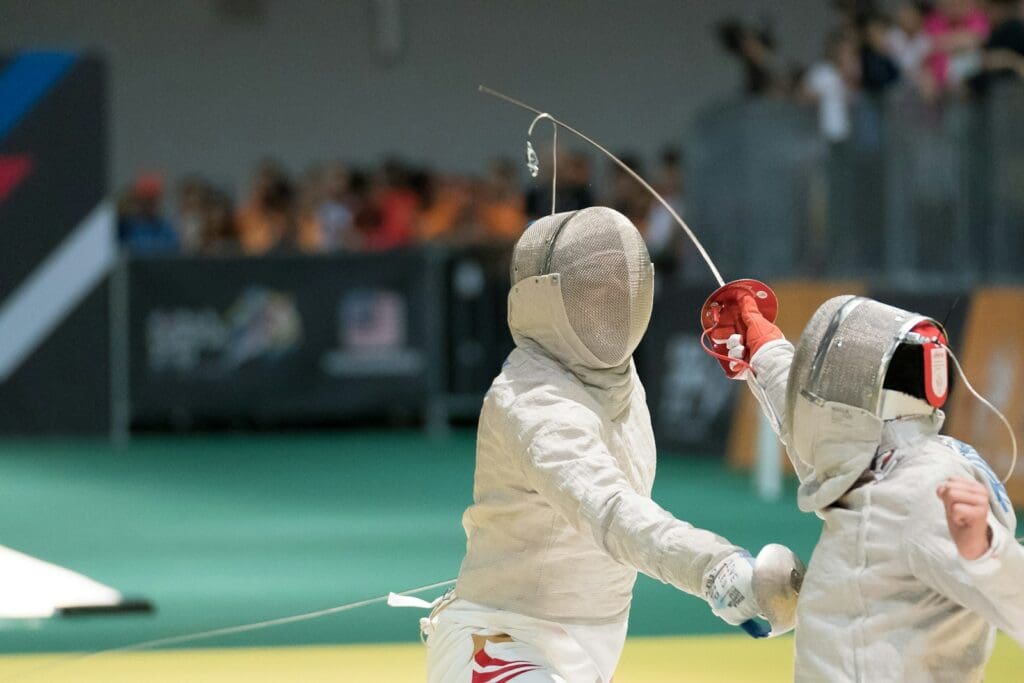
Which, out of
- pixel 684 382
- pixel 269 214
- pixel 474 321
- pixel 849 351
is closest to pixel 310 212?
pixel 269 214

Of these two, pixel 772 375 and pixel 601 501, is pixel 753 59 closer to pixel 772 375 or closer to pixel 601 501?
pixel 772 375

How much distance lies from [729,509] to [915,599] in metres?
6.76

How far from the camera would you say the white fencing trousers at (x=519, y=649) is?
372cm

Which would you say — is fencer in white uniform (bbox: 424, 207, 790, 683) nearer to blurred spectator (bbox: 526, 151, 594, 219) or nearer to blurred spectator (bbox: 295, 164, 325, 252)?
blurred spectator (bbox: 526, 151, 594, 219)

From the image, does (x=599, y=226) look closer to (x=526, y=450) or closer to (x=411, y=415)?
(x=526, y=450)

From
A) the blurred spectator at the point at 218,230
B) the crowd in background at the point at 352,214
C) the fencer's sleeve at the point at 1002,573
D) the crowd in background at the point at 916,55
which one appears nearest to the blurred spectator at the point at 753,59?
the crowd in background at the point at 916,55

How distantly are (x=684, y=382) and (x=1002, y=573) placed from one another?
9.61 metres

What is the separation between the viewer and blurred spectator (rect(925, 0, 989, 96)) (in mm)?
10461

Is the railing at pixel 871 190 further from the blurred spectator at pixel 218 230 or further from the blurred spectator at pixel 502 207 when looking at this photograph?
the blurred spectator at pixel 218 230

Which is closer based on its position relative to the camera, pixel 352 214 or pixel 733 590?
pixel 733 590

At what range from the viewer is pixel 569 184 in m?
12.4

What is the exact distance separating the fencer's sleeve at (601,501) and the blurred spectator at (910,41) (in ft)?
26.1

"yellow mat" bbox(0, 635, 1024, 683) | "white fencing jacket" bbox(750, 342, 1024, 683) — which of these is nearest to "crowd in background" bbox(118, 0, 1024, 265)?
"yellow mat" bbox(0, 635, 1024, 683)

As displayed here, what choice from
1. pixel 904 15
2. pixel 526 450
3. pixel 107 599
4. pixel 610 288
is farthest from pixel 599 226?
pixel 904 15
